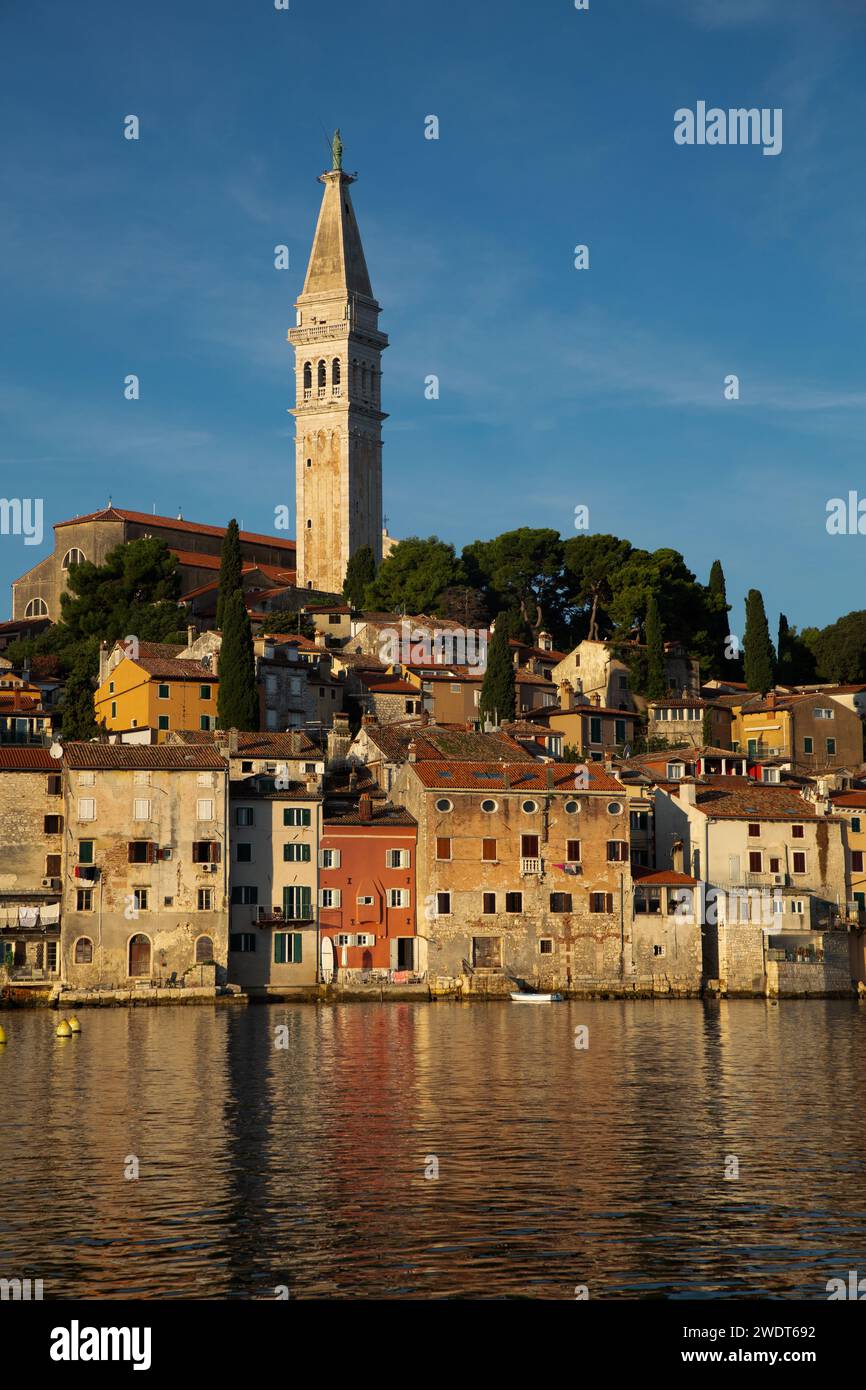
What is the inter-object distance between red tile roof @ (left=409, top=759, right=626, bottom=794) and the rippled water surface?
17.0 meters

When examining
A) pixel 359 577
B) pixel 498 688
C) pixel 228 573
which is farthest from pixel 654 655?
pixel 359 577

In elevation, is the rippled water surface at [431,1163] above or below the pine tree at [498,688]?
below

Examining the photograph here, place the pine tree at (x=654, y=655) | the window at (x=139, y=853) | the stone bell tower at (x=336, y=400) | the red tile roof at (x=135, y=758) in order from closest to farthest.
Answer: the window at (x=139, y=853), the red tile roof at (x=135, y=758), the pine tree at (x=654, y=655), the stone bell tower at (x=336, y=400)

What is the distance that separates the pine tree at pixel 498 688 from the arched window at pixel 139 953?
3167 cm

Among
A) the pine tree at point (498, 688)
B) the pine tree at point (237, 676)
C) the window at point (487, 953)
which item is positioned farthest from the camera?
the pine tree at point (498, 688)

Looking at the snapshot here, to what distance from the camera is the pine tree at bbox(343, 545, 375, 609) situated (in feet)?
397

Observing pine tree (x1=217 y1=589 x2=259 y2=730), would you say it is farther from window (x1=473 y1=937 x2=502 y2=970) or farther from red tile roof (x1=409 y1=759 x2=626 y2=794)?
window (x1=473 y1=937 x2=502 y2=970)

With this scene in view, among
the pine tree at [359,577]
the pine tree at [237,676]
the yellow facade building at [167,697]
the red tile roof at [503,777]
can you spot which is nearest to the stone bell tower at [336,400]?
the pine tree at [359,577]

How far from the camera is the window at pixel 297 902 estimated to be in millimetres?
66438

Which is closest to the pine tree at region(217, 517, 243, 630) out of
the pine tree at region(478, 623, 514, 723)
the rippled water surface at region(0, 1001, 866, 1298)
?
the pine tree at region(478, 623, 514, 723)

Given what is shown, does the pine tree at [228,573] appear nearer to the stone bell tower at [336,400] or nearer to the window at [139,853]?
the window at [139,853]

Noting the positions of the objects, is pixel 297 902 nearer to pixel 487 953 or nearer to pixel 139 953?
pixel 139 953
